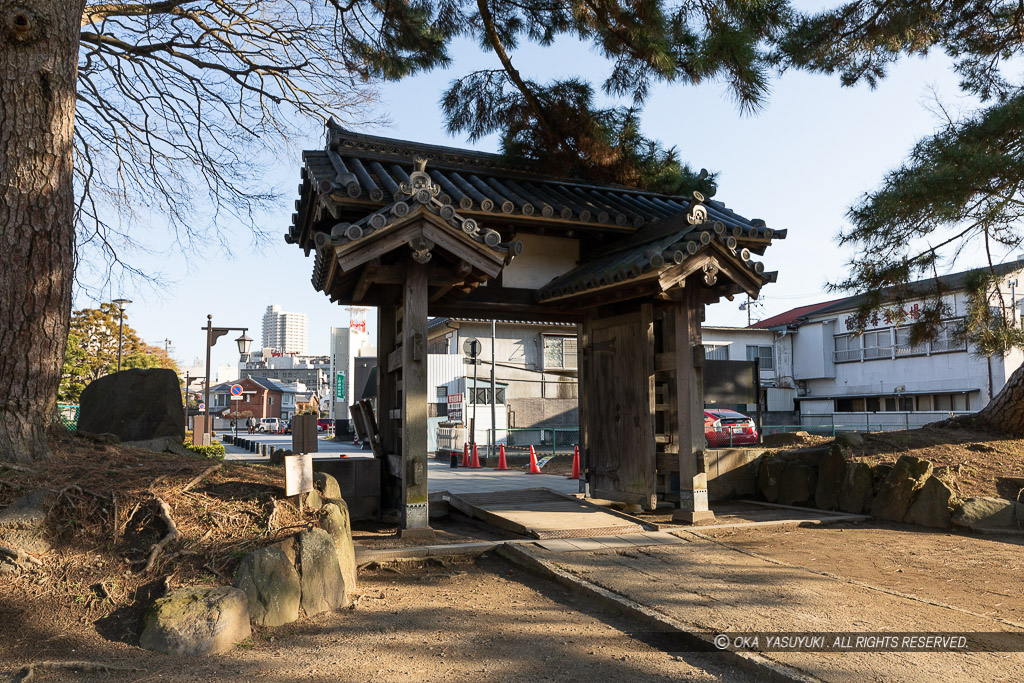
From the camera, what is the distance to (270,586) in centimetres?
474

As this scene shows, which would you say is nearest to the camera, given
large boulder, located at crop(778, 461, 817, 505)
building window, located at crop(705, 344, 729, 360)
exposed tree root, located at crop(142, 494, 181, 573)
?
exposed tree root, located at crop(142, 494, 181, 573)

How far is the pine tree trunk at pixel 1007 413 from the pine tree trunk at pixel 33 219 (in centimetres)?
1236

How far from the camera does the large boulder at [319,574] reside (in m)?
4.98

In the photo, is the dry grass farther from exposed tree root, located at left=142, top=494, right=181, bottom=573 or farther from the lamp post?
the lamp post

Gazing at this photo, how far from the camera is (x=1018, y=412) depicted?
10.4 metres

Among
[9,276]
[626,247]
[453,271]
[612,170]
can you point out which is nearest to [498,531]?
[453,271]

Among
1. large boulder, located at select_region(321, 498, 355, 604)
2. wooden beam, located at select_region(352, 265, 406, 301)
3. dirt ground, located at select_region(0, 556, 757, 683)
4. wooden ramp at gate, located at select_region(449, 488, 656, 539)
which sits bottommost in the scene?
dirt ground, located at select_region(0, 556, 757, 683)

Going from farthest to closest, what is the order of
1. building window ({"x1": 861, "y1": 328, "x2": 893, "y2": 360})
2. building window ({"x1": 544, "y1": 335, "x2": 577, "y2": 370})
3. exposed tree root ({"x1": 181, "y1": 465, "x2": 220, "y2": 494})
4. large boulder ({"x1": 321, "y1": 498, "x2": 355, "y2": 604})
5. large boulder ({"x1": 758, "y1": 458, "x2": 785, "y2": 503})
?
1. building window ({"x1": 861, "y1": 328, "x2": 893, "y2": 360})
2. building window ({"x1": 544, "y1": 335, "x2": 577, "y2": 370})
3. large boulder ({"x1": 758, "y1": 458, "x2": 785, "y2": 503})
4. exposed tree root ({"x1": 181, "y1": 465, "x2": 220, "y2": 494})
5. large boulder ({"x1": 321, "y1": 498, "x2": 355, "y2": 604})

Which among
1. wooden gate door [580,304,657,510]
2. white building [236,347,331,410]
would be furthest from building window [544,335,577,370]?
white building [236,347,331,410]

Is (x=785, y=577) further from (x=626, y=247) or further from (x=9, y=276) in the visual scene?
(x=9, y=276)

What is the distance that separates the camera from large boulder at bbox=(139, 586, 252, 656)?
4148 mm

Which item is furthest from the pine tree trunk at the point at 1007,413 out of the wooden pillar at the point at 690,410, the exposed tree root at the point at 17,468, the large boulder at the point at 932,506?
the exposed tree root at the point at 17,468

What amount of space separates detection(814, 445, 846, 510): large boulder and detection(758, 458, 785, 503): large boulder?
0.57 m

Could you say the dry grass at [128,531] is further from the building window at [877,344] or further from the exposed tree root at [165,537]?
the building window at [877,344]
